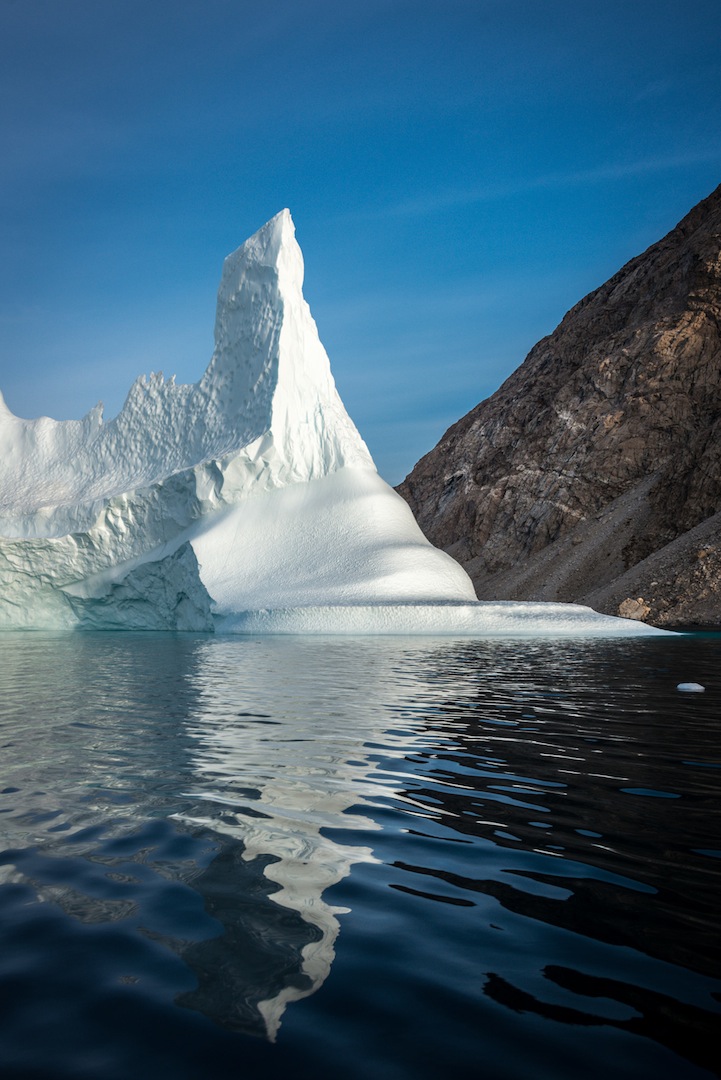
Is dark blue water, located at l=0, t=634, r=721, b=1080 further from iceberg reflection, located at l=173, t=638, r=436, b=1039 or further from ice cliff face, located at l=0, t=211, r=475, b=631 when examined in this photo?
ice cliff face, located at l=0, t=211, r=475, b=631

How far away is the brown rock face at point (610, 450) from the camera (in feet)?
173

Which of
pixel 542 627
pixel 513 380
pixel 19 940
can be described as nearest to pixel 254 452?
pixel 542 627

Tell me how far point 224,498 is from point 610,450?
37930 mm

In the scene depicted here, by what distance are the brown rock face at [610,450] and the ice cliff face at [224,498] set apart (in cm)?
1865

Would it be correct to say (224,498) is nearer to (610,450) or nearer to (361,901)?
(361,901)

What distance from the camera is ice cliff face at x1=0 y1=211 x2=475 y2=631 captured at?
30328 millimetres

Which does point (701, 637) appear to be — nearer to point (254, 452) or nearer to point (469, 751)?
point (254, 452)

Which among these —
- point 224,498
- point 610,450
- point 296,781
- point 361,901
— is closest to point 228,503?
point 224,498

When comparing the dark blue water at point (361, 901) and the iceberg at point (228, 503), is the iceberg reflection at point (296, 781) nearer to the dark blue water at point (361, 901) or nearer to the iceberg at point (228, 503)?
the dark blue water at point (361, 901)

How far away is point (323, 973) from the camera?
2555 millimetres

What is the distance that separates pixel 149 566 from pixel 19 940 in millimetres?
31356

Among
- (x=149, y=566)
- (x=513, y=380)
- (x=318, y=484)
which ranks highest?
(x=513, y=380)

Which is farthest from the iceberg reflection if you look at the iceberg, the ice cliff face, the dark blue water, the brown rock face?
the brown rock face

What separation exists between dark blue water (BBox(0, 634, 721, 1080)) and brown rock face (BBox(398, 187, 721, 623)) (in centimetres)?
3795
